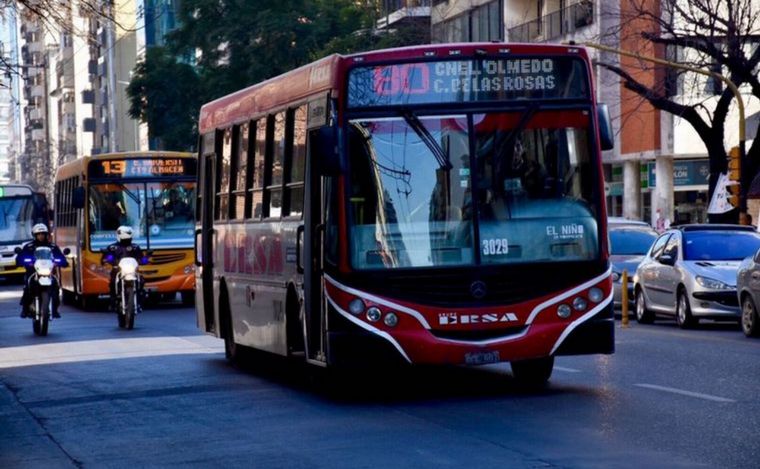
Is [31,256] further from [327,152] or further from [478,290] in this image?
[478,290]

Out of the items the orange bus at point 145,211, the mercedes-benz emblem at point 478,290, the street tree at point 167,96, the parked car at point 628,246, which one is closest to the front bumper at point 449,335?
the mercedes-benz emblem at point 478,290

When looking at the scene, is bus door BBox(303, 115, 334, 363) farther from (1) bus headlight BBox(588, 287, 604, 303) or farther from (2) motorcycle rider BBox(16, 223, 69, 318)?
(2) motorcycle rider BBox(16, 223, 69, 318)

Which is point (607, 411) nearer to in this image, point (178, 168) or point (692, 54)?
point (178, 168)

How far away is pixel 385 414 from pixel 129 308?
51.4 feet

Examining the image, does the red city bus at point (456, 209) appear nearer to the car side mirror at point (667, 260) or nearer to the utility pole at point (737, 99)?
the car side mirror at point (667, 260)

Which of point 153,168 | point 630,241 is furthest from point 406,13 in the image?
point 630,241

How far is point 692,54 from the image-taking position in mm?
55281

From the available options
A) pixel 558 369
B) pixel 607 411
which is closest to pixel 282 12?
pixel 558 369

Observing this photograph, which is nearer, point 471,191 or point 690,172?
point 471,191

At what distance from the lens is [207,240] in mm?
20719

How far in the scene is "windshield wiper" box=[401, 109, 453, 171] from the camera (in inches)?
575

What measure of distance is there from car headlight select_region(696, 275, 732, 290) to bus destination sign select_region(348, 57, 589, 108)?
1200cm

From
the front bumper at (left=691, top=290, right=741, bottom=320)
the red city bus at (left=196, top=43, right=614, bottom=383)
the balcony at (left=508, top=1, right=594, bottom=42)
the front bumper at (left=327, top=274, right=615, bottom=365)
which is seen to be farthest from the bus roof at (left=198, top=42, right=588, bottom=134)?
the balcony at (left=508, top=1, right=594, bottom=42)

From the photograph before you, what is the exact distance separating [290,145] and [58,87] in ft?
546
